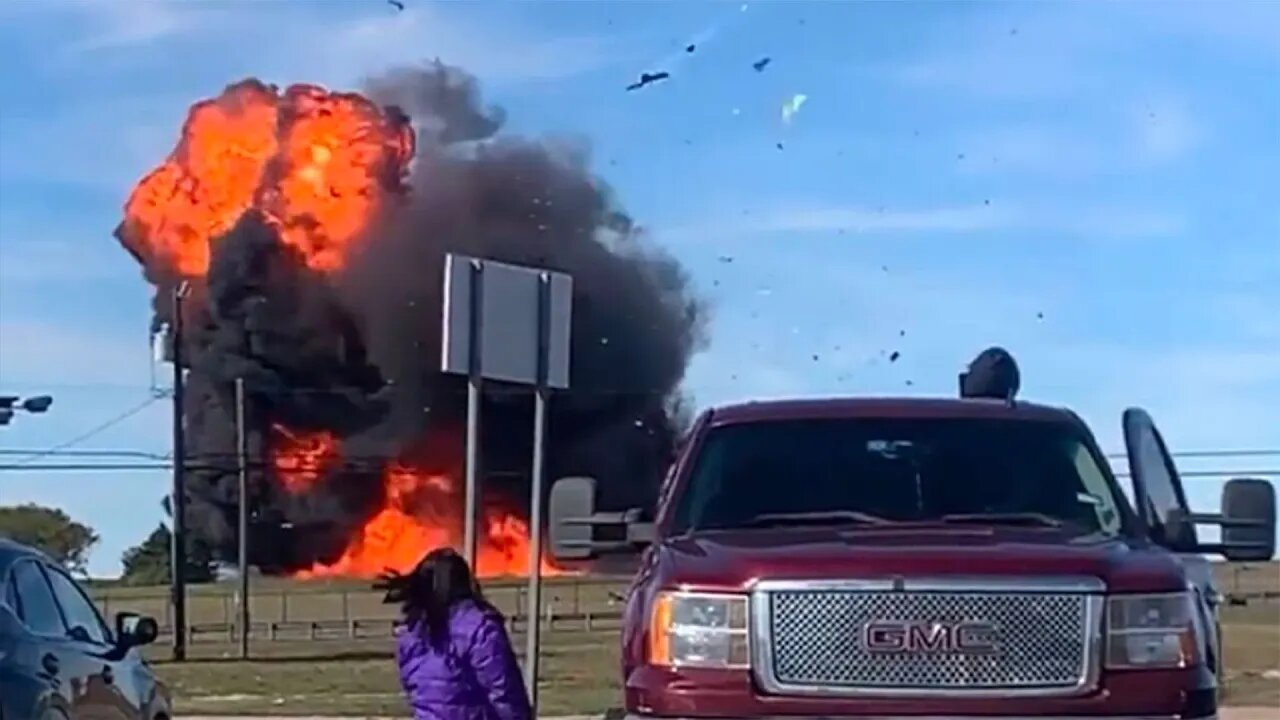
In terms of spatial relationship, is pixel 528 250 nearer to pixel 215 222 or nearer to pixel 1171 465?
pixel 215 222

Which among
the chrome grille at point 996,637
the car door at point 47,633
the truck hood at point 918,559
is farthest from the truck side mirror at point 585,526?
the car door at point 47,633

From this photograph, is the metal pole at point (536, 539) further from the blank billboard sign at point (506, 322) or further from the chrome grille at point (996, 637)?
the chrome grille at point (996, 637)

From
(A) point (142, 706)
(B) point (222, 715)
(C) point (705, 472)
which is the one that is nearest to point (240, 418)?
(B) point (222, 715)

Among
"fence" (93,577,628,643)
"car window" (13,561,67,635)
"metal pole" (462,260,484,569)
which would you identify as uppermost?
"fence" (93,577,628,643)

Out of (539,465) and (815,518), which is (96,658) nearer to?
(539,465)

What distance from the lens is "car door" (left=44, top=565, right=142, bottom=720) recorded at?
11469 mm

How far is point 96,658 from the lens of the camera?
11758 millimetres

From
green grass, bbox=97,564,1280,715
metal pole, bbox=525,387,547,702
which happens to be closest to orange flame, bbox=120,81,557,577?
green grass, bbox=97,564,1280,715

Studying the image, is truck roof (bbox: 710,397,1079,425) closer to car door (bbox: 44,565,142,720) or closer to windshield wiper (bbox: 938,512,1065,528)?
windshield wiper (bbox: 938,512,1065,528)

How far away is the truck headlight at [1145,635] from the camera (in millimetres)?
8180

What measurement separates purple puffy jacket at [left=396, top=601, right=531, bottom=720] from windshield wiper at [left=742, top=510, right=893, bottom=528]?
3.29ft

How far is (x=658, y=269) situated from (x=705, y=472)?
69.9 meters

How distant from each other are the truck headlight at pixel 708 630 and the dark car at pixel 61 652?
295cm

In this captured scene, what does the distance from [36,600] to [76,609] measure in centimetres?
92
